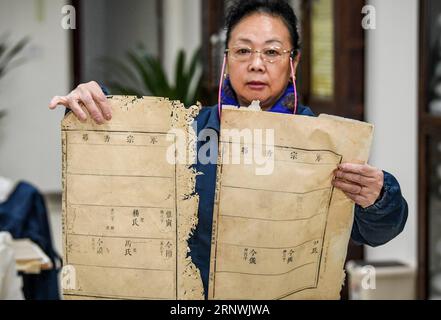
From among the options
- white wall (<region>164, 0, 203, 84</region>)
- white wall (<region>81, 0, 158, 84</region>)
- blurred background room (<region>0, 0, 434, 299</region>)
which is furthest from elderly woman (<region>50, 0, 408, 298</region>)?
white wall (<region>81, 0, 158, 84</region>)

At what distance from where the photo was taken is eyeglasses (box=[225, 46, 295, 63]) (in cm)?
114

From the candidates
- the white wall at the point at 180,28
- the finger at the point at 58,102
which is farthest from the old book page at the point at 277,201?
the white wall at the point at 180,28

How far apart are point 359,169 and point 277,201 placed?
13 centimetres

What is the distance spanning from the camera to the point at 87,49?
621cm

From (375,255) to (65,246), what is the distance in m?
2.03

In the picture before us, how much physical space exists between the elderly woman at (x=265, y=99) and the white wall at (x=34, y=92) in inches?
166

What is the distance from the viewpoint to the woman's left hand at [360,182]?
103 cm

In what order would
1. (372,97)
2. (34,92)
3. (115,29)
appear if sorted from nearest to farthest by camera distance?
(372,97) < (34,92) < (115,29)

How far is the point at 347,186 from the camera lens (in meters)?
1.05

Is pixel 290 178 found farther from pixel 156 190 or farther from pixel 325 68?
pixel 325 68

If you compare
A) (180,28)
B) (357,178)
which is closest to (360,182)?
(357,178)

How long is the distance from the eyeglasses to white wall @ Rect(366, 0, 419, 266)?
156 centimetres

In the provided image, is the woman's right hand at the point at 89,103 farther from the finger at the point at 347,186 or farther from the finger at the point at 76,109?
the finger at the point at 347,186

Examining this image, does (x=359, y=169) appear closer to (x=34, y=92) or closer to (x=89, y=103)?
(x=89, y=103)
